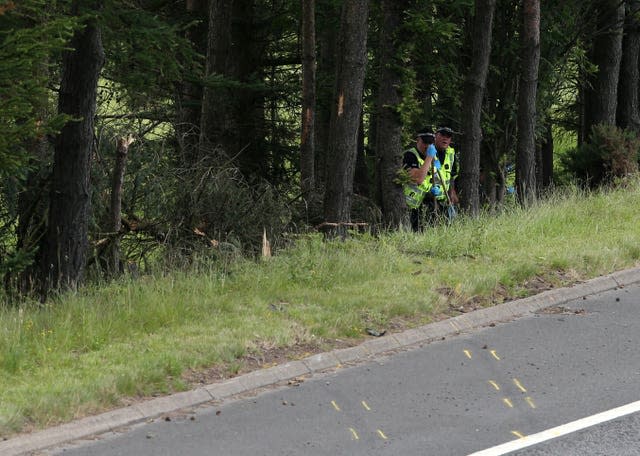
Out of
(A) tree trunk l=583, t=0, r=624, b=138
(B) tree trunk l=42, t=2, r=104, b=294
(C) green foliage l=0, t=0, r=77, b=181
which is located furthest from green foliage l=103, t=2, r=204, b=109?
(A) tree trunk l=583, t=0, r=624, b=138

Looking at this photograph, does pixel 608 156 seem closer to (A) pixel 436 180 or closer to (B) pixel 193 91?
(A) pixel 436 180

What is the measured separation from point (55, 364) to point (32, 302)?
2.35m

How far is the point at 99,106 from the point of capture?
66.4ft

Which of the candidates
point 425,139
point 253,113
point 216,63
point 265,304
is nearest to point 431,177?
point 425,139

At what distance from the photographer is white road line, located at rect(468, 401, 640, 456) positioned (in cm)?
646

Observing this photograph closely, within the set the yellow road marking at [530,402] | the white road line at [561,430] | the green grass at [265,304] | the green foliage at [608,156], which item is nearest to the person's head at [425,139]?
the green grass at [265,304]

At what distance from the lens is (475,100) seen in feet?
55.8

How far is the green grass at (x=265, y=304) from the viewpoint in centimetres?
743

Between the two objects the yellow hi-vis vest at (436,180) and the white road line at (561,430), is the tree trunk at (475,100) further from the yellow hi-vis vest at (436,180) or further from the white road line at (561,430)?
the white road line at (561,430)

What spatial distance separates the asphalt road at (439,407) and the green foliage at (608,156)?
9318mm

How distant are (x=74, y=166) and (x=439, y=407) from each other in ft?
20.6

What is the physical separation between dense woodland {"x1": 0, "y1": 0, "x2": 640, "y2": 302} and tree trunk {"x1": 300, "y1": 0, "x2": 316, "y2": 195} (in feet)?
0.13

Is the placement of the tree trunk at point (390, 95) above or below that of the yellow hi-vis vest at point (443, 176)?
above

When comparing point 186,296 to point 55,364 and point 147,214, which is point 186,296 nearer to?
point 55,364
